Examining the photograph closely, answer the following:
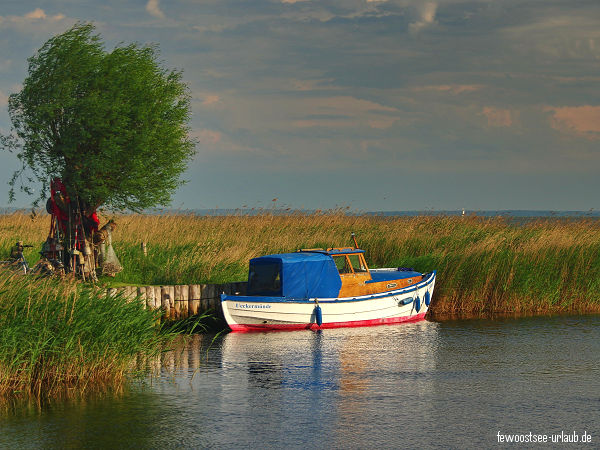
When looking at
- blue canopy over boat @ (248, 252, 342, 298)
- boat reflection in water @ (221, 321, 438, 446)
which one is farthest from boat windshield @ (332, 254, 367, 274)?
boat reflection in water @ (221, 321, 438, 446)

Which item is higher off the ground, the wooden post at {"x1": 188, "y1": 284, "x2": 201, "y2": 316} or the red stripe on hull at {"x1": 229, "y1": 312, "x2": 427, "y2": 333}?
the wooden post at {"x1": 188, "y1": 284, "x2": 201, "y2": 316}

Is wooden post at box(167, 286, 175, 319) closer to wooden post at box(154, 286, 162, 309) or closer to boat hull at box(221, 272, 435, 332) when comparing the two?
wooden post at box(154, 286, 162, 309)

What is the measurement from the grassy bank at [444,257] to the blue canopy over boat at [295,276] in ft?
9.49

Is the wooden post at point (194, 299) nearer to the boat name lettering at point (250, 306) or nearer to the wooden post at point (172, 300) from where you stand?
the wooden post at point (172, 300)

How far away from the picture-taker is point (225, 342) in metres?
17.6

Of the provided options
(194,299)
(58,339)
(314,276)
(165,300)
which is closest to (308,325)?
(314,276)

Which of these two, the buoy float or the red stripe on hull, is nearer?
the red stripe on hull

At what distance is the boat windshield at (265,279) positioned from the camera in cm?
1938

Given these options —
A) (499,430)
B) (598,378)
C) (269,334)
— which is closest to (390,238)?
(269,334)

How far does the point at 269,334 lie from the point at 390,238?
9.79 meters

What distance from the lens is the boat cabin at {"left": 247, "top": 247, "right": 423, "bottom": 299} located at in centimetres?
1923

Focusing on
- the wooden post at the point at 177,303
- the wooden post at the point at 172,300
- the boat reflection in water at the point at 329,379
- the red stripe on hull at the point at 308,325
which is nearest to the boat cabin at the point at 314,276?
the red stripe on hull at the point at 308,325

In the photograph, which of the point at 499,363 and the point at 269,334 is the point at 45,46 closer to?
the point at 269,334

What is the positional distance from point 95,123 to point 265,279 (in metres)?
5.79
